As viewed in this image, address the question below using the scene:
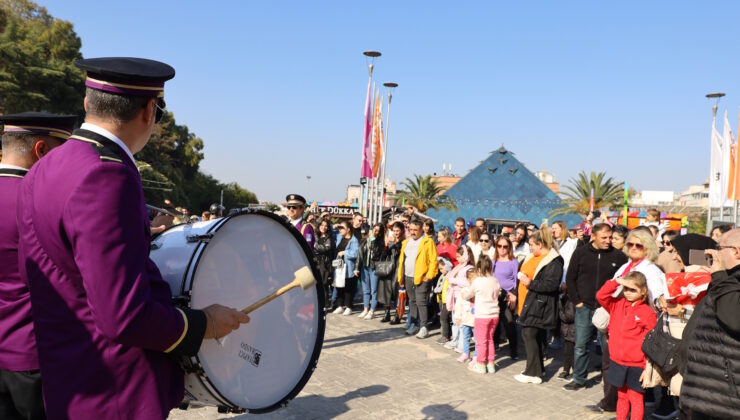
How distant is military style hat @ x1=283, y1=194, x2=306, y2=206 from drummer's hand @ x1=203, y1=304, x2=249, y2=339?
5.22m

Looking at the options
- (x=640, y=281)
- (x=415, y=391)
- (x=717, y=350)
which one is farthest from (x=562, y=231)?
(x=717, y=350)

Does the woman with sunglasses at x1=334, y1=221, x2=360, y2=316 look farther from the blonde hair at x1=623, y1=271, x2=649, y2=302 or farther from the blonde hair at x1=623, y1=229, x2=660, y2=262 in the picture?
the blonde hair at x1=623, y1=271, x2=649, y2=302

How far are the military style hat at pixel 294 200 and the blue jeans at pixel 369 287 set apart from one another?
383cm

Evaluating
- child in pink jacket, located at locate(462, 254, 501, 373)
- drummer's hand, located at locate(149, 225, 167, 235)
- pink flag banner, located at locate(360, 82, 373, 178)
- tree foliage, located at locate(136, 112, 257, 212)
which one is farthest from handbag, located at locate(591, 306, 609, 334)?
tree foliage, located at locate(136, 112, 257, 212)

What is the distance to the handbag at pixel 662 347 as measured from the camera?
172 inches

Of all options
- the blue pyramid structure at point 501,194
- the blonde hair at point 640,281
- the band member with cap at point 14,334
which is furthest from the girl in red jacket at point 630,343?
the blue pyramid structure at point 501,194

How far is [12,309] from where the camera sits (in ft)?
7.82

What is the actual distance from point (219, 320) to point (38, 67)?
39504 millimetres

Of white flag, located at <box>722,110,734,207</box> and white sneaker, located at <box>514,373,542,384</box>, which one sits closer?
white sneaker, located at <box>514,373,542,384</box>

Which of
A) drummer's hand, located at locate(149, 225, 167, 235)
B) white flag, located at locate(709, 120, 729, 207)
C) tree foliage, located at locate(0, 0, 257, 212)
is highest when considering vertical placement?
tree foliage, located at locate(0, 0, 257, 212)

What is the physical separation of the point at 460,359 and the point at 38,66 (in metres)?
37.3

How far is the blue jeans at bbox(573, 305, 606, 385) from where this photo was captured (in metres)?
6.46

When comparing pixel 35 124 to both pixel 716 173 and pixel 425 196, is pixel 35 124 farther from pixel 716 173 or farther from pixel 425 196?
pixel 425 196

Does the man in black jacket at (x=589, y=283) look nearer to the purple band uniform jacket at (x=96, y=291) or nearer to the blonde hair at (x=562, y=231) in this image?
the blonde hair at (x=562, y=231)
